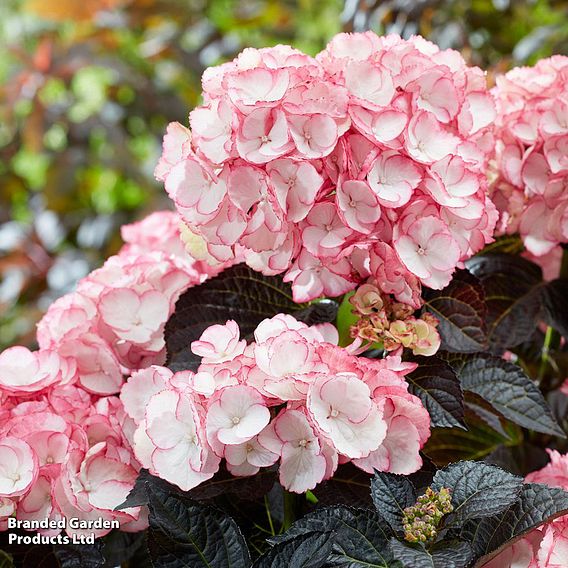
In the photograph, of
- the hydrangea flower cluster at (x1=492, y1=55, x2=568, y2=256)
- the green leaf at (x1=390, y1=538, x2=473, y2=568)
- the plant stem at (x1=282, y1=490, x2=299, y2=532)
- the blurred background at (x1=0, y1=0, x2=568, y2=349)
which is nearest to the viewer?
the green leaf at (x1=390, y1=538, x2=473, y2=568)

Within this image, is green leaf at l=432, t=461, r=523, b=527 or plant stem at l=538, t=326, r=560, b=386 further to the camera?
plant stem at l=538, t=326, r=560, b=386

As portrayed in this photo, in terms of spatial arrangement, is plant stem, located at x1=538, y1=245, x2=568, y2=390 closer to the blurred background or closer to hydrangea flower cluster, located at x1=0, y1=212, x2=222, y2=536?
hydrangea flower cluster, located at x1=0, y1=212, x2=222, y2=536

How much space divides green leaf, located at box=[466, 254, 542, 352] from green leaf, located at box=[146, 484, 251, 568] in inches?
13.6

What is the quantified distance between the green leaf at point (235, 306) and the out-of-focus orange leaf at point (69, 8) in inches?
60.9

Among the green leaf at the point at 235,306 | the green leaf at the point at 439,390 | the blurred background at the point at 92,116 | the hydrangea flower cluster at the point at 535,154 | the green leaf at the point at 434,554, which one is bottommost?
the blurred background at the point at 92,116

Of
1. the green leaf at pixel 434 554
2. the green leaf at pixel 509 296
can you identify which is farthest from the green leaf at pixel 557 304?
the green leaf at pixel 434 554

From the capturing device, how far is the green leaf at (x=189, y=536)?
1.84 feet

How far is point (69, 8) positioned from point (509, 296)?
1623mm

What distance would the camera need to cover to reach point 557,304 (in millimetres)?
837

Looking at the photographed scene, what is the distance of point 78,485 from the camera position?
65cm

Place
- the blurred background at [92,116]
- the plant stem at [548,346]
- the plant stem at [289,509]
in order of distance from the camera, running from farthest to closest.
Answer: the blurred background at [92,116]
the plant stem at [548,346]
the plant stem at [289,509]

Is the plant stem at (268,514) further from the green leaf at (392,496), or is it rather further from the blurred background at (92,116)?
the blurred background at (92,116)

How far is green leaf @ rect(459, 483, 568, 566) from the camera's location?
1.79 feet

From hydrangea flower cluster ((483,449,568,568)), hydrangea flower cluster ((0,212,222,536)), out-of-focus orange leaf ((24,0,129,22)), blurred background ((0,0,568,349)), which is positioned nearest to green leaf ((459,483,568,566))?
hydrangea flower cluster ((483,449,568,568))
